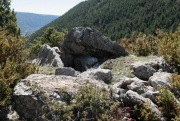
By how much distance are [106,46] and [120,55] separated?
57.4 inches

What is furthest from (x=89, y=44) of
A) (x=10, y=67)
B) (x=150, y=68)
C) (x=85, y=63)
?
(x=10, y=67)

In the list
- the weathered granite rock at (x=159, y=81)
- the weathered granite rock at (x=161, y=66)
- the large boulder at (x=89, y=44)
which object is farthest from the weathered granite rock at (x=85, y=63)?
the weathered granite rock at (x=159, y=81)

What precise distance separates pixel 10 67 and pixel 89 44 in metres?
9.95

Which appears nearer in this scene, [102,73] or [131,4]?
[102,73]

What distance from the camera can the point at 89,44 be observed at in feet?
64.4

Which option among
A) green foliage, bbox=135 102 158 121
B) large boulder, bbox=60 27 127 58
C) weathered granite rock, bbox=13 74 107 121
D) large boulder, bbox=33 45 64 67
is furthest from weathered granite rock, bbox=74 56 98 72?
green foliage, bbox=135 102 158 121

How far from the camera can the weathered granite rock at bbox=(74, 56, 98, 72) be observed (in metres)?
19.1

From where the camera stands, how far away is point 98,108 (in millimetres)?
8586

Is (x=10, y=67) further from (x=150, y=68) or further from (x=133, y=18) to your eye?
(x=133, y=18)

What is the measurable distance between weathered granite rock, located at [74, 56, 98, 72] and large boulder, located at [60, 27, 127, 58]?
1.92ft

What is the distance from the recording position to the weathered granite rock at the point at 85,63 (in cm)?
1913

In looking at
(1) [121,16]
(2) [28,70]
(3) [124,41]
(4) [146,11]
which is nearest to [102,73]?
(2) [28,70]

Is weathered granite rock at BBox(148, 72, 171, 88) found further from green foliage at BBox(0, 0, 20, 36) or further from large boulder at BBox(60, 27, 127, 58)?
green foliage at BBox(0, 0, 20, 36)

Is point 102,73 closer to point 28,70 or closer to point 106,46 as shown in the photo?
point 28,70
